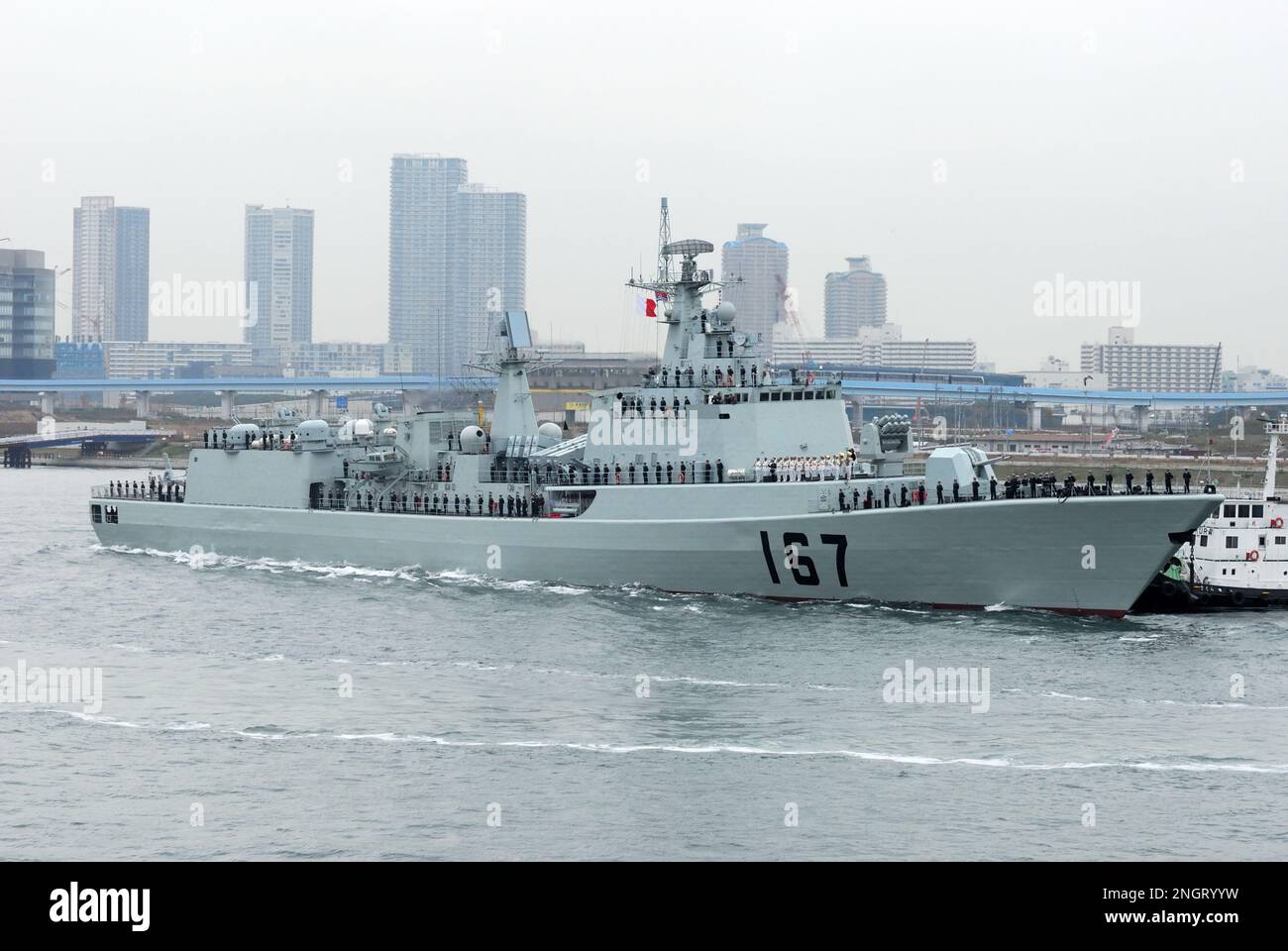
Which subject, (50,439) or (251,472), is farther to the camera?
(50,439)

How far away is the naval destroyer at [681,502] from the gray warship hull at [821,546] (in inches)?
2.0

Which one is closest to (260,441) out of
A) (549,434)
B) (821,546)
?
(549,434)

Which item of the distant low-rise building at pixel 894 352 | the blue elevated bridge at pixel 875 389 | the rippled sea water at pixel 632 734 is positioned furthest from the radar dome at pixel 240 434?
the distant low-rise building at pixel 894 352

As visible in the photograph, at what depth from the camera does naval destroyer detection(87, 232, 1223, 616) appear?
33.6m

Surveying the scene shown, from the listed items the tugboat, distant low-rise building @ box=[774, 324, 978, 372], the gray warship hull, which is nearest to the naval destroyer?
the gray warship hull

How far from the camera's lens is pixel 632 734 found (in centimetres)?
2330

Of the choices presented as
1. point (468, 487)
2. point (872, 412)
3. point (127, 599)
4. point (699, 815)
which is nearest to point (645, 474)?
point (468, 487)

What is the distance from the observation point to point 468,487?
43.7 meters

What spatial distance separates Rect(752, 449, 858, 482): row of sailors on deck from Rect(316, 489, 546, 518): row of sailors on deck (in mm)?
6769

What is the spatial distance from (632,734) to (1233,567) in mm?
22031

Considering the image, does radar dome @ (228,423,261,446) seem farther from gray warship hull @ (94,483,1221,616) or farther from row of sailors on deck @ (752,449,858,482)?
row of sailors on deck @ (752,449,858,482)

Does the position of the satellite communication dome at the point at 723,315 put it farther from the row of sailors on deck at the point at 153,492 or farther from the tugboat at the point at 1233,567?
the row of sailors on deck at the point at 153,492
